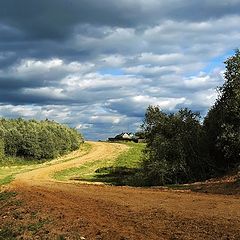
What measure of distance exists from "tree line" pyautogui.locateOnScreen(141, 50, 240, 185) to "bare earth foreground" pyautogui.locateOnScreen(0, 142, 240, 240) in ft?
22.6

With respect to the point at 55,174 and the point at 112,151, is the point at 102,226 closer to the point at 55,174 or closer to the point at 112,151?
the point at 55,174

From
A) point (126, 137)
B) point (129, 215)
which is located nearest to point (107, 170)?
point (129, 215)

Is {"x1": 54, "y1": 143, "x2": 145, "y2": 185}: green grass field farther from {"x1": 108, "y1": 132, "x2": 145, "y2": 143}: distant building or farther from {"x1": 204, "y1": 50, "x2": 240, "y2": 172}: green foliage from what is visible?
{"x1": 108, "y1": 132, "x2": 145, "y2": 143}: distant building

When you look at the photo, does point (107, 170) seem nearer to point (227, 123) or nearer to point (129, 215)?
point (227, 123)

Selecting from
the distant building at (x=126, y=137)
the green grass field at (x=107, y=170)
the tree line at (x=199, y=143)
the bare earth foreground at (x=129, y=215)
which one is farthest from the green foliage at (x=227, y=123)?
the distant building at (x=126, y=137)

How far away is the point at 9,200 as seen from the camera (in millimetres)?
22531

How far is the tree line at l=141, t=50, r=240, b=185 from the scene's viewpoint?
1097 inches

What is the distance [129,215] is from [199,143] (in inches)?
612

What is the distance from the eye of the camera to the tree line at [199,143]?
91.4ft

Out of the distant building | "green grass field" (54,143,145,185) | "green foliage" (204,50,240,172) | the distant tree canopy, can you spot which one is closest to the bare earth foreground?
"green foliage" (204,50,240,172)

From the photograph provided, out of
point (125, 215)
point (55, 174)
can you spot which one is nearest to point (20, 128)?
point (55, 174)

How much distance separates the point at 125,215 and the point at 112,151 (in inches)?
1916

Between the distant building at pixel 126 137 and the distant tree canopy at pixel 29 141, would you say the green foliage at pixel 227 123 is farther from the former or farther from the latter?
the distant building at pixel 126 137

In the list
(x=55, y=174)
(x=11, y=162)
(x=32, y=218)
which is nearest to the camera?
(x=32, y=218)
